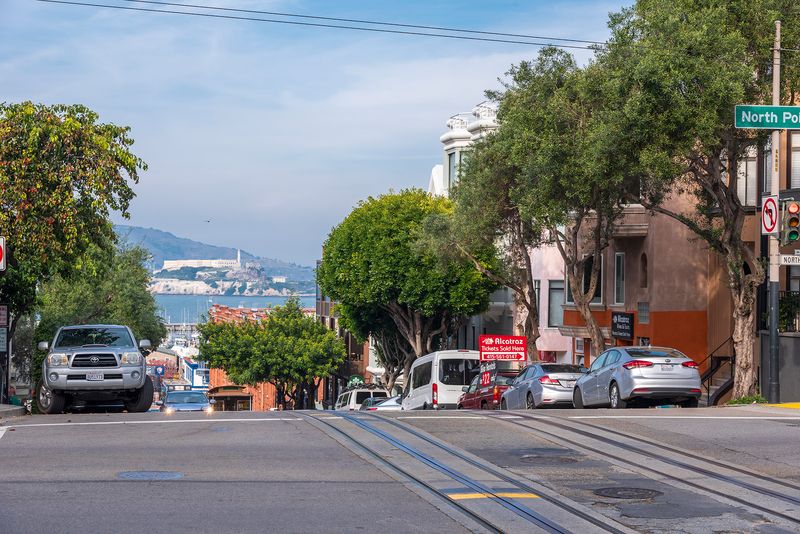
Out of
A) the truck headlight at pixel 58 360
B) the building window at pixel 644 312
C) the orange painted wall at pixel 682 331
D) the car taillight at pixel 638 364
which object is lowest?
the truck headlight at pixel 58 360

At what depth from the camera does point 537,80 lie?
29750 mm

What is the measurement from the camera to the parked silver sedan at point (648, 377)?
21.6 meters

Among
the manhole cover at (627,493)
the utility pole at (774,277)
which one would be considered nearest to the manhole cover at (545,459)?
the manhole cover at (627,493)

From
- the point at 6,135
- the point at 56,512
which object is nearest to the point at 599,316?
the point at 6,135

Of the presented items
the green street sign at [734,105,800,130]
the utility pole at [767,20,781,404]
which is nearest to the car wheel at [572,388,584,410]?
the utility pole at [767,20,781,404]

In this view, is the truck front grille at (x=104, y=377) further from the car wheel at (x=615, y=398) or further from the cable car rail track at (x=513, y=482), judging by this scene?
the car wheel at (x=615, y=398)

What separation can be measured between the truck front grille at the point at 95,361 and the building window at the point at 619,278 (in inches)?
851

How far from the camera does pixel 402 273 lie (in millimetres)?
47625

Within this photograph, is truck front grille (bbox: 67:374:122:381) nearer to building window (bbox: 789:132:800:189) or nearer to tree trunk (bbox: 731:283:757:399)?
tree trunk (bbox: 731:283:757:399)

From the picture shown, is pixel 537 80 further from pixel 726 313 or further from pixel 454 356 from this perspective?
pixel 726 313

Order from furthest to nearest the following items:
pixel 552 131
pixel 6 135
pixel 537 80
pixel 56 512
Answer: pixel 537 80 → pixel 552 131 → pixel 6 135 → pixel 56 512

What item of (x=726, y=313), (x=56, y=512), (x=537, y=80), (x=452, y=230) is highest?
(x=537, y=80)

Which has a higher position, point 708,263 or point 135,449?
point 708,263

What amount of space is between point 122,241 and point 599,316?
26.3 m
